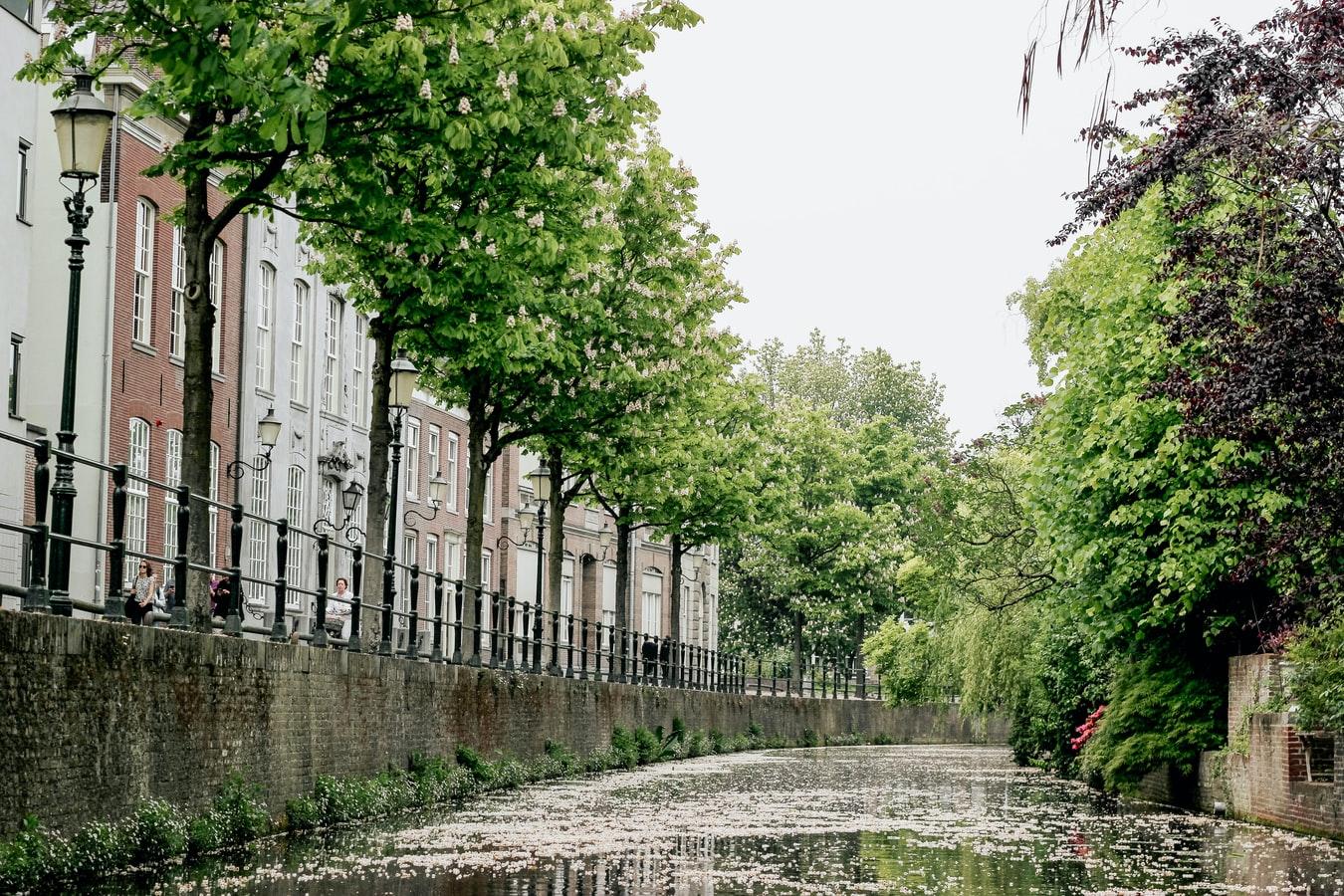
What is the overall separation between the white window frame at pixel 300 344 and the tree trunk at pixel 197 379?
21499mm

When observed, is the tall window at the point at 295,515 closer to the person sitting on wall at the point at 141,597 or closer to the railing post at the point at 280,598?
the person sitting on wall at the point at 141,597

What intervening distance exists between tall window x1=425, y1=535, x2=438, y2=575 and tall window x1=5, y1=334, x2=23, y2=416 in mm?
18255

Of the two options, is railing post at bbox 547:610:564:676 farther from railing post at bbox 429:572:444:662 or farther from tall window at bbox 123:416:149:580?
tall window at bbox 123:416:149:580

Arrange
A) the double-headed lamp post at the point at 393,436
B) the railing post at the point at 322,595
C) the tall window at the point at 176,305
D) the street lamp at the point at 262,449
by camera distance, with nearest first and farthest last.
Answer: the railing post at the point at 322,595 < the double-headed lamp post at the point at 393,436 < the street lamp at the point at 262,449 < the tall window at the point at 176,305

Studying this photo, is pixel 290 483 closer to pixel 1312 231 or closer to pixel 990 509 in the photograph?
pixel 990 509

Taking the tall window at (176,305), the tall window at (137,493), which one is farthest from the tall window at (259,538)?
the tall window at (137,493)

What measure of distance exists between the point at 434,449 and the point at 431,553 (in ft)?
9.17

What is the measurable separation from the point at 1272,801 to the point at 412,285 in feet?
37.8

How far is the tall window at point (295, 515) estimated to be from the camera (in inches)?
1500

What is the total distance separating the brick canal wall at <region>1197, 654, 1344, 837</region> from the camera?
17578 millimetres

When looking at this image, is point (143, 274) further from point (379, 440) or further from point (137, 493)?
point (379, 440)

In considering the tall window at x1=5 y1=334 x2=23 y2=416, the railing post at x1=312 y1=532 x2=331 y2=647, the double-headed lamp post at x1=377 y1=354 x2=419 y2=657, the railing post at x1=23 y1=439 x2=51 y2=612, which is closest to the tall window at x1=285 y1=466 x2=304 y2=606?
the tall window at x1=5 y1=334 x2=23 y2=416

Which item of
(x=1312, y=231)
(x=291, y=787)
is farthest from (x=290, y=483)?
(x=1312, y=231)

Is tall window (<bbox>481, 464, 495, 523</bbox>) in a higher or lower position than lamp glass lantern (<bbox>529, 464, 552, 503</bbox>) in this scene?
higher
